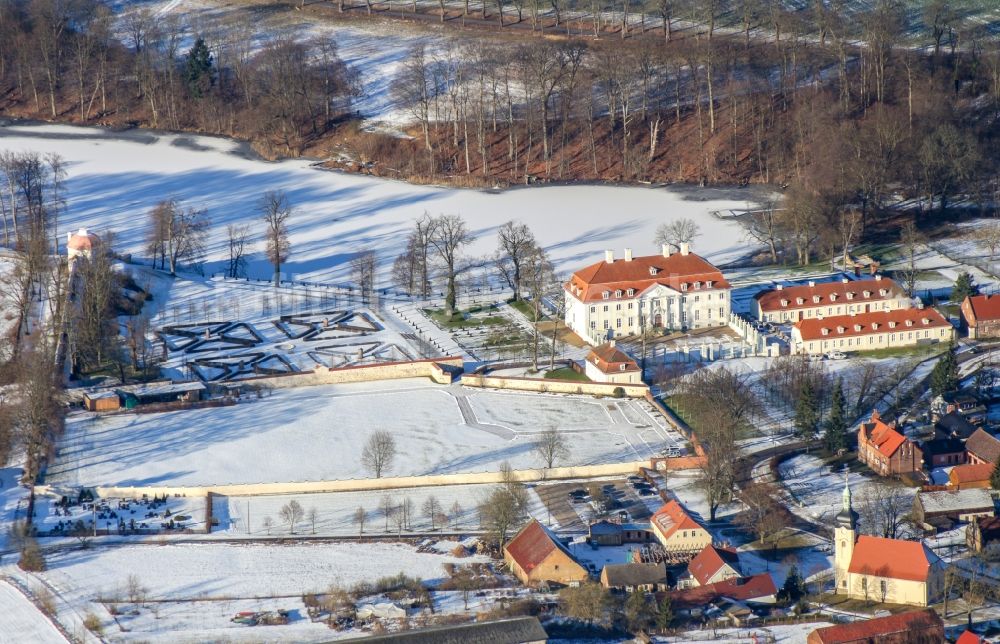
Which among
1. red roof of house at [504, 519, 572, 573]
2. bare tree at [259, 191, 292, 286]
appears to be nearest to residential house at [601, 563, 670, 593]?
red roof of house at [504, 519, 572, 573]

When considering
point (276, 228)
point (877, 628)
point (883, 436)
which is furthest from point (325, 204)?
point (877, 628)

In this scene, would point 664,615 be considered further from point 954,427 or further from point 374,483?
point 954,427

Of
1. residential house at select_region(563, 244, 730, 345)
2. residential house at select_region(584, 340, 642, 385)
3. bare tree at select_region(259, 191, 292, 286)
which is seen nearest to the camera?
residential house at select_region(584, 340, 642, 385)

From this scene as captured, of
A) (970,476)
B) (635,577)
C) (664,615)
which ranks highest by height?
(970,476)

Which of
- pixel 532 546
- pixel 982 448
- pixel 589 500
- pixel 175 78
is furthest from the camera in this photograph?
pixel 175 78

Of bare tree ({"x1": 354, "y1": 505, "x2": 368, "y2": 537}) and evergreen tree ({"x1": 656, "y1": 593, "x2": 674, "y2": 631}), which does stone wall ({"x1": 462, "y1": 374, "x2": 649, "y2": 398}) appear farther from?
evergreen tree ({"x1": 656, "y1": 593, "x2": 674, "y2": 631})

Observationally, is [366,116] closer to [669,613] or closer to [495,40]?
[495,40]
